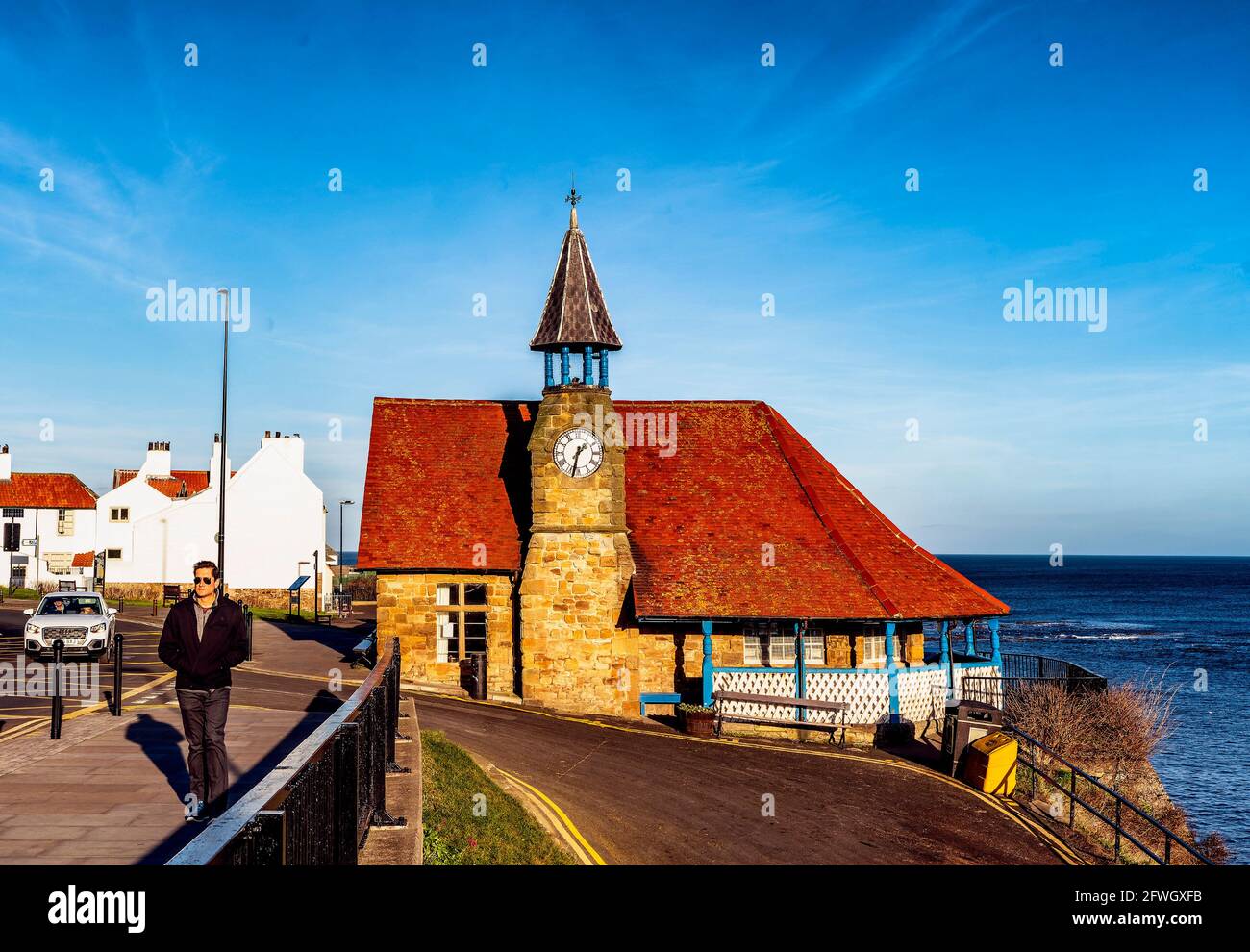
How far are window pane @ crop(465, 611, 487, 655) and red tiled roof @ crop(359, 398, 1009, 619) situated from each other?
1.58m

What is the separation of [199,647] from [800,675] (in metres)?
17.2

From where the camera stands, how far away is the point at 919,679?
80.5 ft

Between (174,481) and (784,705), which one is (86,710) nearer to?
(784,705)

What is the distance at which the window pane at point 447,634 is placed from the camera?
26.5m

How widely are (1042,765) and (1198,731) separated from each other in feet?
76.8

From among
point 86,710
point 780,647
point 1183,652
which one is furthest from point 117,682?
point 1183,652

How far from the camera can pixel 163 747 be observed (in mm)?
12992

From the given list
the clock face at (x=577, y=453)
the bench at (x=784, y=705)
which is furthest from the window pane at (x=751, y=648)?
the clock face at (x=577, y=453)

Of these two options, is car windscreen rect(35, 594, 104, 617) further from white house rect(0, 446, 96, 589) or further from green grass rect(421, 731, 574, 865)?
white house rect(0, 446, 96, 589)

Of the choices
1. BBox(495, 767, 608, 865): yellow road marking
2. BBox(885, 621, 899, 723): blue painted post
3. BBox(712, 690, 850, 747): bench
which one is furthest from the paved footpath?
BBox(885, 621, 899, 723): blue painted post

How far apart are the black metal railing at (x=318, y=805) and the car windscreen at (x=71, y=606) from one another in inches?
677

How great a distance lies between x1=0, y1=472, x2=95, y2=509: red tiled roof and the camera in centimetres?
6284

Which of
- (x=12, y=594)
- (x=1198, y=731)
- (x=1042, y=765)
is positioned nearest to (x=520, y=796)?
(x=1042, y=765)
